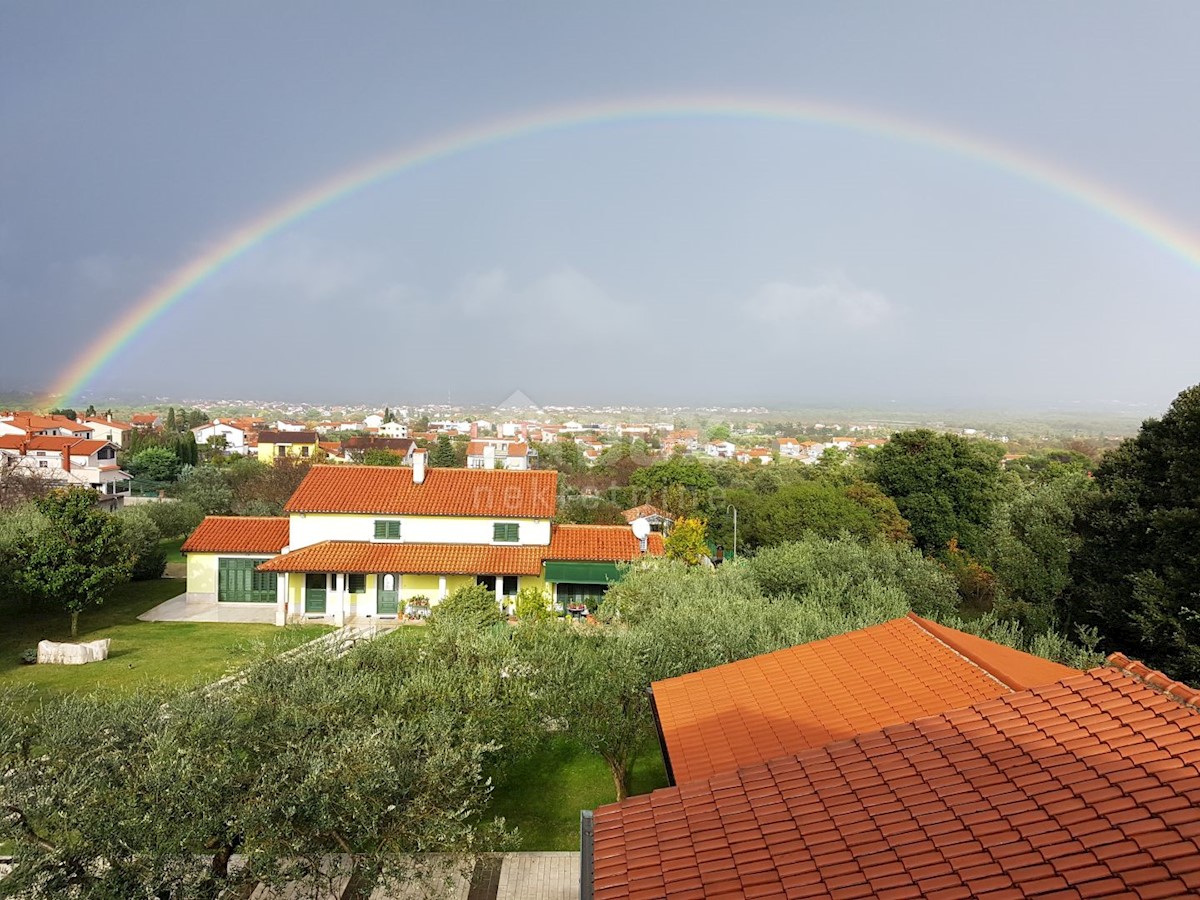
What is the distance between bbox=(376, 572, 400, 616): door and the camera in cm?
3122

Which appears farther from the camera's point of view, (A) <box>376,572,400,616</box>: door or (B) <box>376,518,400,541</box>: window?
(B) <box>376,518,400,541</box>: window

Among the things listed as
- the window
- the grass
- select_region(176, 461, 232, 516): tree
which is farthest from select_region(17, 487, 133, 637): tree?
select_region(176, 461, 232, 516): tree

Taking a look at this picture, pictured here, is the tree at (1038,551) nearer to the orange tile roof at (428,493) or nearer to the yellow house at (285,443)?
the orange tile roof at (428,493)

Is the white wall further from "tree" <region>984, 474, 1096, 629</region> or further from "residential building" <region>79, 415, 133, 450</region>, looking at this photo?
"residential building" <region>79, 415, 133, 450</region>

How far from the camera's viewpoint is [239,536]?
1313 inches

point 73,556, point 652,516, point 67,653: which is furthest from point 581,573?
point 652,516

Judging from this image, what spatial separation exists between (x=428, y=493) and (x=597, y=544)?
8.31 m

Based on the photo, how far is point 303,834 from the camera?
855cm

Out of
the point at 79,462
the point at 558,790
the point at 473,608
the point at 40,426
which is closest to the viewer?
the point at 558,790

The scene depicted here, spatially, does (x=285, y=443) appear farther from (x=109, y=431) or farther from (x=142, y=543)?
(x=142, y=543)

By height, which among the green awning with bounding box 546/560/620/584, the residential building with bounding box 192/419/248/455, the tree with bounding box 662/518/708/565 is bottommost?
the residential building with bounding box 192/419/248/455

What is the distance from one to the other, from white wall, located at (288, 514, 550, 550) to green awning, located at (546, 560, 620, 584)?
2170 mm

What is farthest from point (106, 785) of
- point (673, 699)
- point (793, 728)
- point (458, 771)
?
point (793, 728)

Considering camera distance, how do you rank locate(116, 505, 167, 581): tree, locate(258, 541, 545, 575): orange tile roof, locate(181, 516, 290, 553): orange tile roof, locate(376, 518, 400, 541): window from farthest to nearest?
locate(116, 505, 167, 581): tree
locate(181, 516, 290, 553): orange tile roof
locate(376, 518, 400, 541): window
locate(258, 541, 545, 575): orange tile roof
